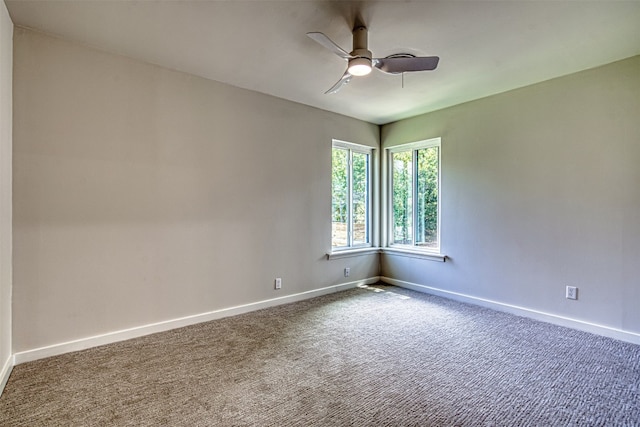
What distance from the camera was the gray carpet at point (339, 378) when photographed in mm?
1833

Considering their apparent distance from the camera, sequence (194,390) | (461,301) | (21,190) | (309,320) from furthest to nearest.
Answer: (461,301) < (309,320) < (21,190) < (194,390)

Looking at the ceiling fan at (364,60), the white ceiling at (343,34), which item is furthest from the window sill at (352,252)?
the ceiling fan at (364,60)

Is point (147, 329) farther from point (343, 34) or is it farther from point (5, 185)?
point (343, 34)

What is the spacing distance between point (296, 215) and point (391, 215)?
170 cm

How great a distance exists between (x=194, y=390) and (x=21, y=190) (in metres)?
1.96

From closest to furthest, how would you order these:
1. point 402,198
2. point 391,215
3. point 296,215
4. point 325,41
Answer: point 325,41 → point 296,215 → point 402,198 → point 391,215

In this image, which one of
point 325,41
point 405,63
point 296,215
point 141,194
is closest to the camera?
point 325,41

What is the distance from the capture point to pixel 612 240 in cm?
296

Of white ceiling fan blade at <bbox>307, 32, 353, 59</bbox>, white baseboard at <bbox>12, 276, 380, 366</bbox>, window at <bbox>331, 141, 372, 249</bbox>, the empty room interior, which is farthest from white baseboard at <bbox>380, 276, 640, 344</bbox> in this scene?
white ceiling fan blade at <bbox>307, 32, 353, 59</bbox>

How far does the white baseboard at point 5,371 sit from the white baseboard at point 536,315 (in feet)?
13.8

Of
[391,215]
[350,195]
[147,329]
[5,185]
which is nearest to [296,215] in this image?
[350,195]

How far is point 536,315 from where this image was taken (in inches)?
135

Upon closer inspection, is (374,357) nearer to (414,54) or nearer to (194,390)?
(194,390)

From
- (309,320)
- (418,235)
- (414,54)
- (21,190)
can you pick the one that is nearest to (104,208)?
(21,190)
